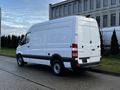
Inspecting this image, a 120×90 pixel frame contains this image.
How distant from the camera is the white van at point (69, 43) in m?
11.0

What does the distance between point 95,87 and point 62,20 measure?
422 cm

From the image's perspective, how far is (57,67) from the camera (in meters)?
12.1

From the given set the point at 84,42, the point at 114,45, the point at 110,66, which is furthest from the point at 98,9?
the point at 84,42

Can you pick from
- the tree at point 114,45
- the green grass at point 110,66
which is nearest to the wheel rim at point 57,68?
the green grass at point 110,66

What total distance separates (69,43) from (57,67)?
1667mm

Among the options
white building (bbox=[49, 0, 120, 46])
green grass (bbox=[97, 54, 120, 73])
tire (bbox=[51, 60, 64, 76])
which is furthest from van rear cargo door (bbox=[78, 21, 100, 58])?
white building (bbox=[49, 0, 120, 46])

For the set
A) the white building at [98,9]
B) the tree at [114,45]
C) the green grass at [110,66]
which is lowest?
the green grass at [110,66]

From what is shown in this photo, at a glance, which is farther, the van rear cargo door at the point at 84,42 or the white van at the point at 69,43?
the van rear cargo door at the point at 84,42

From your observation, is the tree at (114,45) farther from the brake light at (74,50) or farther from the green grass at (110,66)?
the brake light at (74,50)

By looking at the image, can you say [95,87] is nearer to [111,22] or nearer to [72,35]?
[72,35]

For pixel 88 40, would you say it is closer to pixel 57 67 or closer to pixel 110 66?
pixel 57 67

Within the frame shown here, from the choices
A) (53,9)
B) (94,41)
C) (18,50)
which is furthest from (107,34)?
(53,9)

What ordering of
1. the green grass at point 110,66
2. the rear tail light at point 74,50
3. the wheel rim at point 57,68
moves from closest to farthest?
the rear tail light at point 74,50
the wheel rim at point 57,68
the green grass at point 110,66

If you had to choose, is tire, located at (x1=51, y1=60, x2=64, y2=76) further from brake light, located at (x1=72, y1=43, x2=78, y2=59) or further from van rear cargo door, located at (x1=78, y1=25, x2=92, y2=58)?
van rear cargo door, located at (x1=78, y1=25, x2=92, y2=58)
